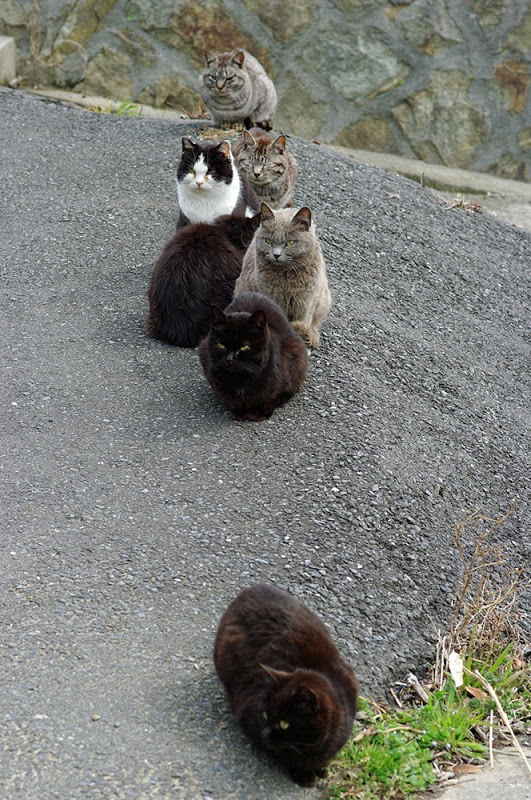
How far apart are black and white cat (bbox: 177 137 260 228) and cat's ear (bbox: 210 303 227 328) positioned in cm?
159

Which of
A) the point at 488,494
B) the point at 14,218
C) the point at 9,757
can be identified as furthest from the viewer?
the point at 14,218

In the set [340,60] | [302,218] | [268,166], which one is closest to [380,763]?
[302,218]

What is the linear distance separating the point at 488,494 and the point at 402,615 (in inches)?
43.7

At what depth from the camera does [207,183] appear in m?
5.82

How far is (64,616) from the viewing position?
3285mm

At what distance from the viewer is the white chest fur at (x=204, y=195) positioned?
19.1 feet

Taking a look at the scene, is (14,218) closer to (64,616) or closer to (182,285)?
(182,285)

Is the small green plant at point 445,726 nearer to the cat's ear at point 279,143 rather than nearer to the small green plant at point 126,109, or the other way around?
the cat's ear at point 279,143

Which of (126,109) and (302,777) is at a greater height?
(302,777)

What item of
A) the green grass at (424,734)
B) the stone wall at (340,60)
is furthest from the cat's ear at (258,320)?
the stone wall at (340,60)

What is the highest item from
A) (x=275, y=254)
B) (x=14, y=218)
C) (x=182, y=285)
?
(x=275, y=254)

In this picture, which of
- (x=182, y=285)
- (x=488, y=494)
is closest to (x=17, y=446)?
(x=182, y=285)

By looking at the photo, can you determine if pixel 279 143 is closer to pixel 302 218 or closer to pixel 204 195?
pixel 204 195

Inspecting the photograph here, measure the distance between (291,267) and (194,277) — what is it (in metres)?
0.59
